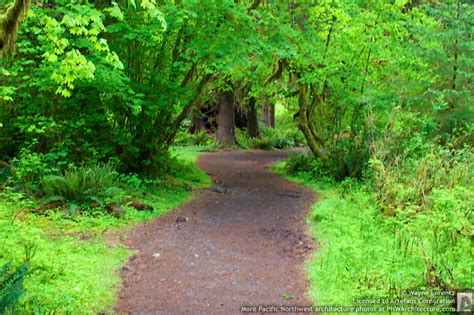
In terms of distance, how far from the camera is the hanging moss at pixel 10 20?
15.3 feet

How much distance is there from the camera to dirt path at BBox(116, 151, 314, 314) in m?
4.78

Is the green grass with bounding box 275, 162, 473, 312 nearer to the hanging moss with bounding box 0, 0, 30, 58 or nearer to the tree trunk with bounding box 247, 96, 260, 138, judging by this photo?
the hanging moss with bounding box 0, 0, 30, 58

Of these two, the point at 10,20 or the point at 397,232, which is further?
the point at 397,232

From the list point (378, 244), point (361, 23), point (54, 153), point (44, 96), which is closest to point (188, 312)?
point (378, 244)

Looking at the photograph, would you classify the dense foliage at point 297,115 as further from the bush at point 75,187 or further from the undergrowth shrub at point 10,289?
the undergrowth shrub at point 10,289

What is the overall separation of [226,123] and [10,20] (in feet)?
65.3

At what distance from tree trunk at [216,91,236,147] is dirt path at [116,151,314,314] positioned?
13.2 m

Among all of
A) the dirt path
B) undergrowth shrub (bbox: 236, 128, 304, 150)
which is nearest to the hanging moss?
the dirt path

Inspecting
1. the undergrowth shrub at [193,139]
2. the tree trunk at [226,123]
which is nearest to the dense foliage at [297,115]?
the tree trunk at [226,123]

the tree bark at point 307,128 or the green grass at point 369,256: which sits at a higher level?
the tree bark at point 307,128

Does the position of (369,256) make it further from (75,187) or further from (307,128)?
(307,128)

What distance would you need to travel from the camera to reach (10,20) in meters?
4.71

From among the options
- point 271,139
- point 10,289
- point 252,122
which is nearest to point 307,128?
point 271,139

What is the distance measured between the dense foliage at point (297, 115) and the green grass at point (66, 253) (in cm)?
14
